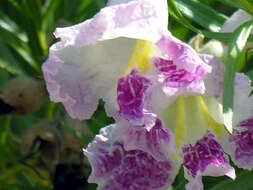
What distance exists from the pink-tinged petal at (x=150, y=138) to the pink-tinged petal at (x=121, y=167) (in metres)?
0.04

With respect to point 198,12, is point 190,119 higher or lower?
lower

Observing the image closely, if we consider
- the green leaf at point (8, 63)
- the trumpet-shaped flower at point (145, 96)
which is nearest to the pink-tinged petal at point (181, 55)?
the trumpet-shaped flower at point (145, 96)

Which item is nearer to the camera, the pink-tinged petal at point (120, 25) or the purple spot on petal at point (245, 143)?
the pink-tinged petal at point (120, 25)

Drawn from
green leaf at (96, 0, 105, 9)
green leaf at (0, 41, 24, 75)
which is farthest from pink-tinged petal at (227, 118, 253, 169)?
green leaf at (0, 41, 24, 75)

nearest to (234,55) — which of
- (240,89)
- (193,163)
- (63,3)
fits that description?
(240,89)

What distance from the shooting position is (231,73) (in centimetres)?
81

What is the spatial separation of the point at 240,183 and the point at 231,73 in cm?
24

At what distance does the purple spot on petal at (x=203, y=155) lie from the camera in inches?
33.9

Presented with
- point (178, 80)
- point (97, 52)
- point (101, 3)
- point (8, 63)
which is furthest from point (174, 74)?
point (8, 63)

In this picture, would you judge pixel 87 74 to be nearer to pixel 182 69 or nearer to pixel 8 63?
pixel 182 69

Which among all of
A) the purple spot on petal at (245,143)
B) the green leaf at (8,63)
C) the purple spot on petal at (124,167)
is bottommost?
the green leaf at (8,63)

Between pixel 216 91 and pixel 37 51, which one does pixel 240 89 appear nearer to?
pixel 216 91

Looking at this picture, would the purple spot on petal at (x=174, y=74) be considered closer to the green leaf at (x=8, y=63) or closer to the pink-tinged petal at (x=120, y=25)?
the pink-tinged petal at (x=120, y=25)

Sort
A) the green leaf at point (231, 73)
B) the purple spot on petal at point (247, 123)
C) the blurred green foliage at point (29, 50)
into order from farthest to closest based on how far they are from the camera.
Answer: the blurred green foliage at point (29, 50)
the purple spot on petal at point (247, 123)
the green leaf at point (231, 73)
